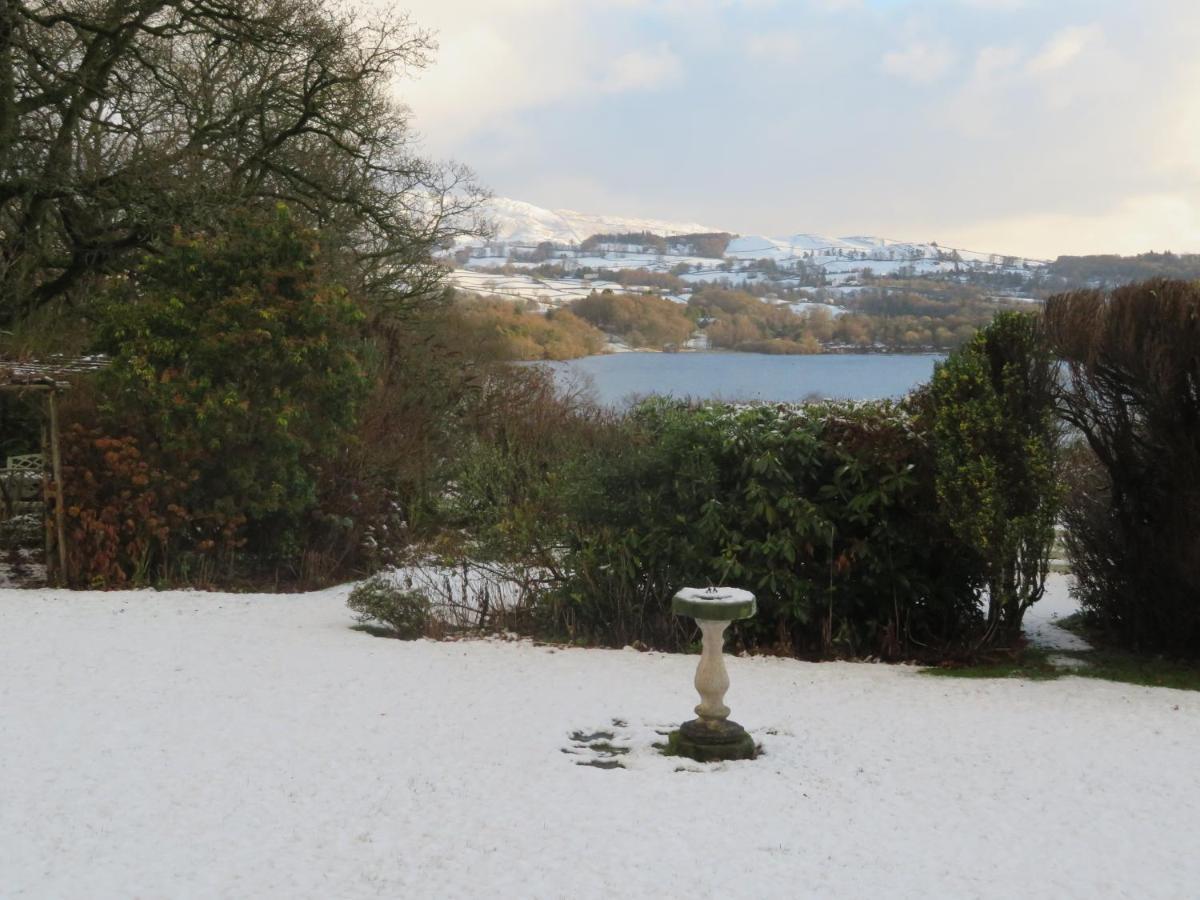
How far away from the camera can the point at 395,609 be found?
1023cm

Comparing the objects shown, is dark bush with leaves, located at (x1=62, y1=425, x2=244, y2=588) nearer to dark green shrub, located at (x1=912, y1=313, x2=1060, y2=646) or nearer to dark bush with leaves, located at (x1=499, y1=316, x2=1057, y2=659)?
dark bush with leaves, located at (x1=499, y1=316, x2=1057, y2=659)

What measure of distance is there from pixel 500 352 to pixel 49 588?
1173cm

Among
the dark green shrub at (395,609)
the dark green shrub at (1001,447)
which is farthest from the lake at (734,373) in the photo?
the dark green shrub at (395,609)

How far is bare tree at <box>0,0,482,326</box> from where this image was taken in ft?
47.2

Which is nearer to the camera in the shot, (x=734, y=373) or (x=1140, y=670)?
(x=1140, y=670)

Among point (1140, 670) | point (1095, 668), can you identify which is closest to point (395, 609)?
point (1095, 668)

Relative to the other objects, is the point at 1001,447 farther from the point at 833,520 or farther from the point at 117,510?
the point at 117,510

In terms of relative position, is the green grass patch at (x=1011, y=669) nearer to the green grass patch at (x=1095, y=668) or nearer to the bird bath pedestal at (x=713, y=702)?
the green grass patch at (x=1095, y=668)

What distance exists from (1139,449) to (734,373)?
14833 mm

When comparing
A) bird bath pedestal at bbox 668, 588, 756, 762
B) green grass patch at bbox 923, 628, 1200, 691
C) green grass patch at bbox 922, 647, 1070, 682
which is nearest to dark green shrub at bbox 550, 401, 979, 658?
green grass patch at bbox 922, 647, 1070, 682

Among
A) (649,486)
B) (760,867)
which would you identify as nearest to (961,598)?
(649,486)

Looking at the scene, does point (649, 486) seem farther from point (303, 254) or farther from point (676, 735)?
point (303, 254)

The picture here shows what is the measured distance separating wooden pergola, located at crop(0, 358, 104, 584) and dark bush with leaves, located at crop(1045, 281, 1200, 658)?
977 centimetres

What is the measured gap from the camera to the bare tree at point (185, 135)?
1440 centimetres
